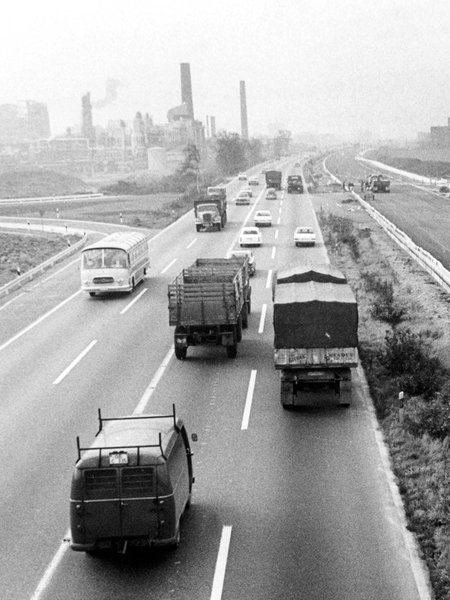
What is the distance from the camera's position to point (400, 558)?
12562mm

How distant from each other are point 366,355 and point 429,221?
41.1 m

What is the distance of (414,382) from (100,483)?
11012mm

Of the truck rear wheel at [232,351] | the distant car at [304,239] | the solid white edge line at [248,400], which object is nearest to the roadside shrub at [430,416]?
the solid white edge line at [248,400]

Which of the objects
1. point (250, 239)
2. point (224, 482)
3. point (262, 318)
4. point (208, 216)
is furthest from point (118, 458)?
point (208, 216)

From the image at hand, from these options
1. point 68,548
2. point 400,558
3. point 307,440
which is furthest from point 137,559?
point 307,440

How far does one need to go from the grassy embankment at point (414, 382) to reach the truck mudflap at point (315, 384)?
99cm

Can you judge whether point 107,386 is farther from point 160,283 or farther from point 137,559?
point 160,283

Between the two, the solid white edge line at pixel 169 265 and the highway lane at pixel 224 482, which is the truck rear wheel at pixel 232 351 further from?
the solid white edge line at pixel 169 265

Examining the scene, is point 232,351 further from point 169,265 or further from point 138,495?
point 169,265

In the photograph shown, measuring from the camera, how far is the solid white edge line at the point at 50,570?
11891mm

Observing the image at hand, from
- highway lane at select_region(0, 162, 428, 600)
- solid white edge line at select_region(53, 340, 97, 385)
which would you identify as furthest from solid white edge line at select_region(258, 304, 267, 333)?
solid white edge line at select_region(53, 340, 97, 385)

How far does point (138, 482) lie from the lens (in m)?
11.6

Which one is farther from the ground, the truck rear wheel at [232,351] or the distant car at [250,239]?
the distant car at [250,239]

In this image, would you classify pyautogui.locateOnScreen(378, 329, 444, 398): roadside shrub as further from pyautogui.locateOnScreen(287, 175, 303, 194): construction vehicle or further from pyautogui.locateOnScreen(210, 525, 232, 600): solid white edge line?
pyautogui.locateOnScreen(287, 175, 303, 194): construction vehicle
